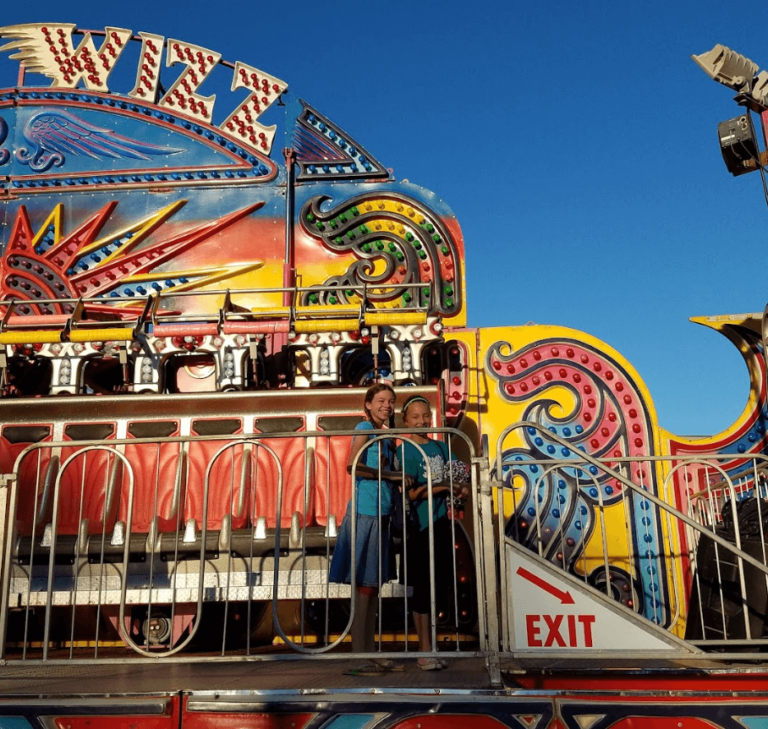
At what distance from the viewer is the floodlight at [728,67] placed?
642cm

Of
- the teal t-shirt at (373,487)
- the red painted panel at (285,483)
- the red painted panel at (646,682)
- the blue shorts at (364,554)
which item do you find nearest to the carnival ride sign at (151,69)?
the red painted panel at (285,483)

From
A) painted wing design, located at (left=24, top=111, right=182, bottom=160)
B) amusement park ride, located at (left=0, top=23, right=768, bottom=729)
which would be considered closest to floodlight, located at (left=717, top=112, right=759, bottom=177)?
amusement park ride, located at (left=0, top=23, right=768, bottom=729)

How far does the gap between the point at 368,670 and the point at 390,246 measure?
15.4ft

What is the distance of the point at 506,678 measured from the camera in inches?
145

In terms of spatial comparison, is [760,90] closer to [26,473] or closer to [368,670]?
[368,670]

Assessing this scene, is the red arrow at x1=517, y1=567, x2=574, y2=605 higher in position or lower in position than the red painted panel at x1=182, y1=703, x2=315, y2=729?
higher

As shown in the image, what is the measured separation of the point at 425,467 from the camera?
4816 mm


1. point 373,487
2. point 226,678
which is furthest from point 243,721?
point 373,487

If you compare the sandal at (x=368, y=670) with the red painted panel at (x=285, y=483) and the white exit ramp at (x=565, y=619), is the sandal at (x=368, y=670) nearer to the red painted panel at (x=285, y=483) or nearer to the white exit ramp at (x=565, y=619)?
the white exit ramp at (x=565, y=619)

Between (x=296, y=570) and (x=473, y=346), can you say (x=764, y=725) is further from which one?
(x=473, y=346)

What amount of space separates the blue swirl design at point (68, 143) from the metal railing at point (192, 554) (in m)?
3.12

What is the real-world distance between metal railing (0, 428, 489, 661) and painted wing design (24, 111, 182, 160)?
313 cm

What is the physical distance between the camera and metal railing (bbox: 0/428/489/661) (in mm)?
5527

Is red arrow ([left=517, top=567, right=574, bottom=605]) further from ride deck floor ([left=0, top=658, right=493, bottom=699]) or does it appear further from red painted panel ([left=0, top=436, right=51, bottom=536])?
red painted panel ([left=0, top=436, right=51, bottom=536])
